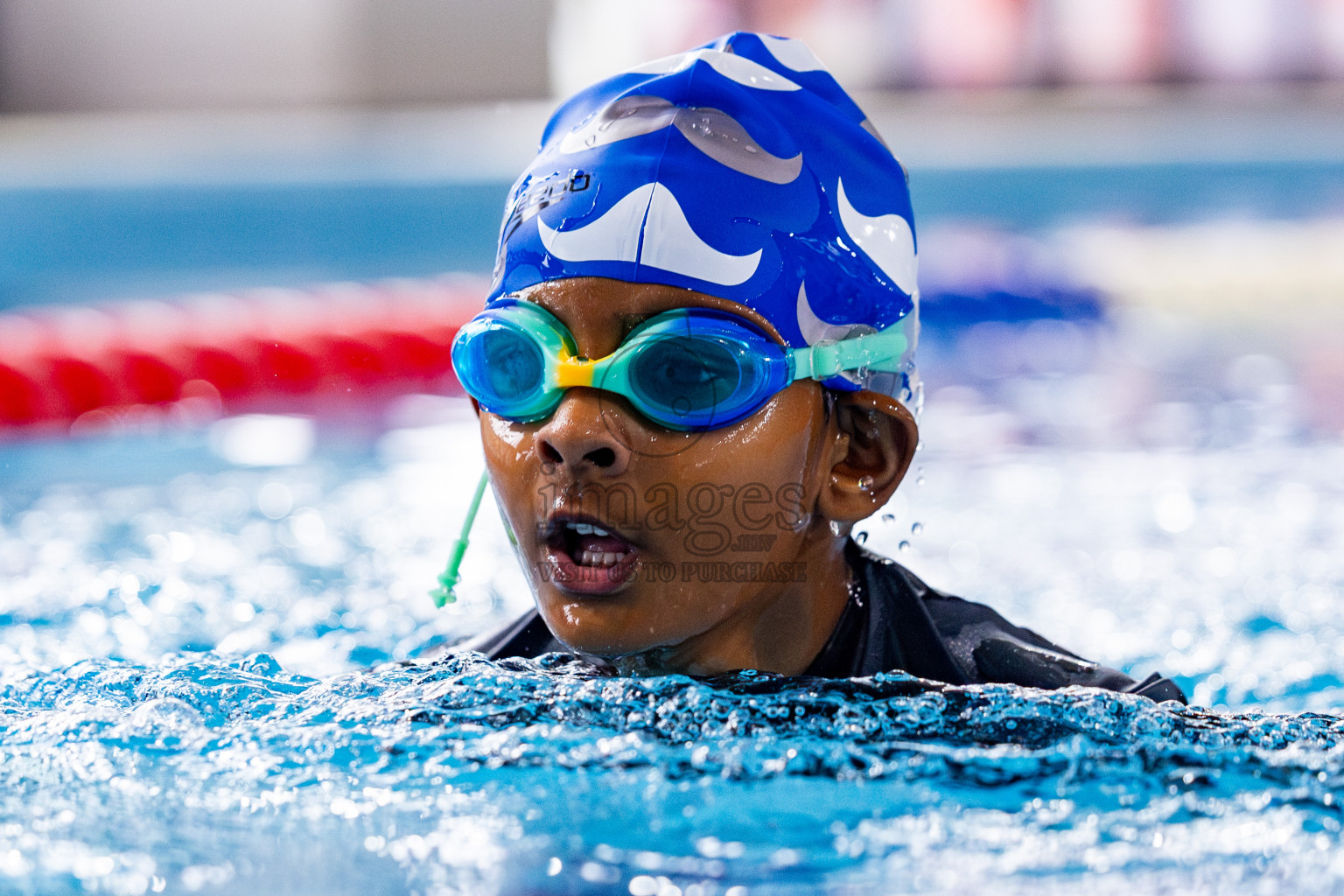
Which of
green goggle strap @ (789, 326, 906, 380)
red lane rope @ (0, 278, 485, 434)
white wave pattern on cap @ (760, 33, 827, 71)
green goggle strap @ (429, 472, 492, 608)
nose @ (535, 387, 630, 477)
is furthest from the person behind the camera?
red lane rope @ (0, 278, 485, 434)

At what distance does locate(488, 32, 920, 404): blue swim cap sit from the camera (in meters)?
1.82

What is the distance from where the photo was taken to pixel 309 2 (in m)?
15.1

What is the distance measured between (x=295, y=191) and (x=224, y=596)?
6624 millimetres

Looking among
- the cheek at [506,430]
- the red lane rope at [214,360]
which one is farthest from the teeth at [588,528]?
the red lane rope at [214,360]

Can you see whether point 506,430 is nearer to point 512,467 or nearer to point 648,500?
point 512,467

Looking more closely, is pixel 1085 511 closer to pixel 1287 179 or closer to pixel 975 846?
pixel 975 846

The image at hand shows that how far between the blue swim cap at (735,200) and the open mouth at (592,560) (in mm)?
307

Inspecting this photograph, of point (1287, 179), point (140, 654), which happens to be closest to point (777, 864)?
point (140, 654)

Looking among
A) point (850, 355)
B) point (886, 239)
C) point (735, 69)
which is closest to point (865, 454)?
point (850, 355)

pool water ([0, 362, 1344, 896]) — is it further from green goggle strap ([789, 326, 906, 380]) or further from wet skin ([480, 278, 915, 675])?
green goggle strap ([789, 326, 906, 380])

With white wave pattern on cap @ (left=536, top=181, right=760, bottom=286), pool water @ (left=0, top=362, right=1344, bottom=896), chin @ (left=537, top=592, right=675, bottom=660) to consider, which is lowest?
pool water @ (left=0, top=362, right=1344, bottom=896)

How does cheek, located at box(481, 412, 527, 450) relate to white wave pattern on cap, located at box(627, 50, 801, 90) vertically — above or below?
below

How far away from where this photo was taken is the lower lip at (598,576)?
5.87 ft

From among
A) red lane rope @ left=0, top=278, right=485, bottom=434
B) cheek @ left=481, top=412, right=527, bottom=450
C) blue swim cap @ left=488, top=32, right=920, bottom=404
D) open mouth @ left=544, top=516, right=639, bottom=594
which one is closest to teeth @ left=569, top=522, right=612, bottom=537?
open mouth @ left=544, top=516, right=639, bottom=594
